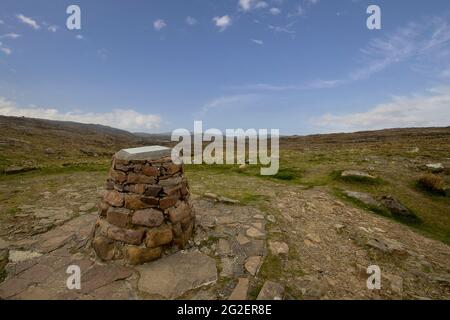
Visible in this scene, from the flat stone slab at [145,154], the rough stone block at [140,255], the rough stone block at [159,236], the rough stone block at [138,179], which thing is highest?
the flat stone slab at [145,154]

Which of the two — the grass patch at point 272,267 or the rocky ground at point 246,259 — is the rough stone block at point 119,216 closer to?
the rocky ground at point 246,259

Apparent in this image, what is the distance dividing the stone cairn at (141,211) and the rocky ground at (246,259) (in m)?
0.21

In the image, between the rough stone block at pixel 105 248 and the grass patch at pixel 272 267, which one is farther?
the rough stone block at pixel 105 248

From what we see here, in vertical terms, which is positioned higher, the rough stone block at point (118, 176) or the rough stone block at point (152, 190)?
the rough stone block at point (118, 176)

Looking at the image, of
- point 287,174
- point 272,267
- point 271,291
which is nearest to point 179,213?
point 272,267

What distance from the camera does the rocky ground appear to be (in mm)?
3586

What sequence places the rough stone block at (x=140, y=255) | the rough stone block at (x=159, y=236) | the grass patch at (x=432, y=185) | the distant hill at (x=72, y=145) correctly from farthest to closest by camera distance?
the distant hill at (x=72, y=145), the grass patch at (x=432, y=185), the rough stone block at (x=159, y=236), the rough stone block at (x=140, y=255)

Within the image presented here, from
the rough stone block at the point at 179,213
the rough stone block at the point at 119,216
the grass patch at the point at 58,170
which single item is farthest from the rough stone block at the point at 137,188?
the grass patch at the point at 58,170

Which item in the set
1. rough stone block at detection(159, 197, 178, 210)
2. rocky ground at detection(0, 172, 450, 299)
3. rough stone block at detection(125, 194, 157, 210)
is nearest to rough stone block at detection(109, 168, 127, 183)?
rough stone block at detection(125, 194, 157, 210)

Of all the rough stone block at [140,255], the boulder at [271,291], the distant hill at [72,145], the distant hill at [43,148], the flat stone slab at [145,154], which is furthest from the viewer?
the distant hill at [72,145]

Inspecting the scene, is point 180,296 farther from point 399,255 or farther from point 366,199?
point 366,199

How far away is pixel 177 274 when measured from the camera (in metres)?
3.94

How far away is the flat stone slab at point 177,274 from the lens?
11.9 feet

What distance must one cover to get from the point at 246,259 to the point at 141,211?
Result: 77.1 inches
